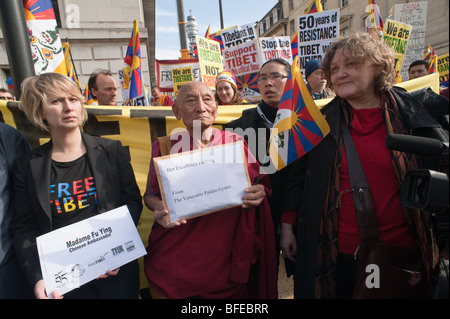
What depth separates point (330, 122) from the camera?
1.74m

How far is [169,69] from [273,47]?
8.28 feet

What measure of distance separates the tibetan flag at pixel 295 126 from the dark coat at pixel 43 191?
3.18 ft

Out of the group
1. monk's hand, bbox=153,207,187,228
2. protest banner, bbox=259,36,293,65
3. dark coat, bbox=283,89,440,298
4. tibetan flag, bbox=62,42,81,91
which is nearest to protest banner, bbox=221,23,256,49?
protest banner, bbox=259,36,293,65

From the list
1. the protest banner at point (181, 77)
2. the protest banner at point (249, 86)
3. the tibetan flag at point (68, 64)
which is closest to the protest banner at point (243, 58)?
the protest banner at point (249, 86)

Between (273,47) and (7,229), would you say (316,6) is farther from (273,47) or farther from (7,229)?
(7,229)

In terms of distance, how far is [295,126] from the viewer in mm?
1829

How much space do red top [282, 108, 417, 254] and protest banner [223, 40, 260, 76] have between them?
4.77 m

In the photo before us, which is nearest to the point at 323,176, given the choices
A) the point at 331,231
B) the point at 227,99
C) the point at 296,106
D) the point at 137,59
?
the point at 331,231

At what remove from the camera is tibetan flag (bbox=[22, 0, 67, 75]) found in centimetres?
255

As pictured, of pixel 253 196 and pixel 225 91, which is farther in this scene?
pixel 225 91

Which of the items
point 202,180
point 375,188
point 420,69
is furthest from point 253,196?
point 420,69

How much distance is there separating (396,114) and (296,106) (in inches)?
22.5

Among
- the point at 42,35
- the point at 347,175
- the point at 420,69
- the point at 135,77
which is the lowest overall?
the point at 347,175
